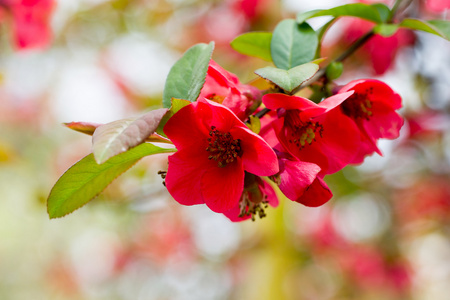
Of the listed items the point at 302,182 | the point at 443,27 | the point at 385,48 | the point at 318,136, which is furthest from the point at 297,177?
the point at 385,48

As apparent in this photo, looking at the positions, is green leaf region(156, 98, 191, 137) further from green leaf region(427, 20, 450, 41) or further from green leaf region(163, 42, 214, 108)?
green leaf region(427, 20, 450, 41)

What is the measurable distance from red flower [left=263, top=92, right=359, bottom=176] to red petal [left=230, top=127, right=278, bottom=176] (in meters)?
0.04

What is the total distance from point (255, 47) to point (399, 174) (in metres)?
1.66

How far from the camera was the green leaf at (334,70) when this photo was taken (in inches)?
21.9

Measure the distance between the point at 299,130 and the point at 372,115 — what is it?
0.15 meters

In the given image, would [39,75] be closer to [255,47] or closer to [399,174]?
[399,174]

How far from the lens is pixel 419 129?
63.2 inches

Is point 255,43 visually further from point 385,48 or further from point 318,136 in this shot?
point 385,48

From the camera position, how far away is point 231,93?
482 mm

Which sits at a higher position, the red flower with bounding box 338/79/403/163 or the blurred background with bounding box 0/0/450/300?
the red flower with bounding box 338/79/403/163

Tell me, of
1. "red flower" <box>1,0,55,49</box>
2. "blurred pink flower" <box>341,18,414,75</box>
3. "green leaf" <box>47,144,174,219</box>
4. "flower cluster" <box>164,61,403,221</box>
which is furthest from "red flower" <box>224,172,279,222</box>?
"blurred pink flower" <box>341,18,414,75</box>

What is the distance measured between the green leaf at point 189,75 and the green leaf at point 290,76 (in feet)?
0.20

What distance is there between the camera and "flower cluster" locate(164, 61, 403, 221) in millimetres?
442

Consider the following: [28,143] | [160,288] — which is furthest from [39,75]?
[160,288]
